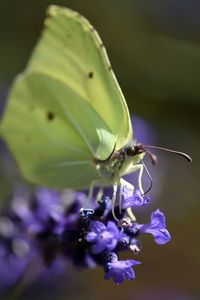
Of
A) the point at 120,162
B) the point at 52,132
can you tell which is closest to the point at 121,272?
the point at 120,162

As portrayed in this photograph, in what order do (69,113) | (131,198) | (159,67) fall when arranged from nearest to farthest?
(131,198) → (69,113) → (159,67)

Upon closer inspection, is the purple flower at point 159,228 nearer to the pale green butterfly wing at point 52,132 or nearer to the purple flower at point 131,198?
the purple flower at point 131,198

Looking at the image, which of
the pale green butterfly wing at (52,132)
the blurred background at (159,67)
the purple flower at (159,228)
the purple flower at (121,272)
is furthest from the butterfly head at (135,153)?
the blurred background at (159,67)

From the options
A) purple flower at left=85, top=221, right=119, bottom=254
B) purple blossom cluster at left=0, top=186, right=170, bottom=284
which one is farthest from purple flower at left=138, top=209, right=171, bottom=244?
purple flower at left=85, top=221, right=119, bottom=254

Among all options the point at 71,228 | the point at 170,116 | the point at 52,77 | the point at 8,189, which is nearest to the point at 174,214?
the point at 170,116

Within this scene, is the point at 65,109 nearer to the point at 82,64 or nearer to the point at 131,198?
the point at 82,64

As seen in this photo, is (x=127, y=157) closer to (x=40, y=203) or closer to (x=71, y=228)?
(x=71, y=228)
